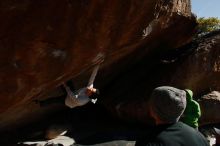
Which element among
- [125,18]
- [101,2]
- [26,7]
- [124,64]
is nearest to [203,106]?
[124,64]

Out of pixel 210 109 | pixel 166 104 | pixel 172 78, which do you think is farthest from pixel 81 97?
pixel 166 104


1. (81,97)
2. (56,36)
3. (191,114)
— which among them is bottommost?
(191,114)

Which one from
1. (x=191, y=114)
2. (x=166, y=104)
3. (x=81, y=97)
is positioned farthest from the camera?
(x=81, y=97)

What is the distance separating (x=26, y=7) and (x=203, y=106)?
6722mm

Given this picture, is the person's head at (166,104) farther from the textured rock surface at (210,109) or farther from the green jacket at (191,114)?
the textured rock surface at (210,109)

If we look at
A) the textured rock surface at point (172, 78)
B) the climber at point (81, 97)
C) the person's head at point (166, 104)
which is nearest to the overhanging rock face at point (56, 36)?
the climber at point (81, 97)

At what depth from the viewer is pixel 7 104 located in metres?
7.65

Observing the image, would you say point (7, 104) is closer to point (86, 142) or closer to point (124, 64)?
point (86, 142)

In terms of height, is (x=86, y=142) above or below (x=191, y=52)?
below

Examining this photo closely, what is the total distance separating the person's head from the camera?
2.96m

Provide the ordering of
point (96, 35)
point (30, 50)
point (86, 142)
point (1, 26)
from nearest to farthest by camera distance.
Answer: point (1, 26)
point (30, 50)
point (96, 35)
point (86, 142)

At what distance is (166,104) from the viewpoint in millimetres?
2953

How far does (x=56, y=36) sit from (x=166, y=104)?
4.72 m

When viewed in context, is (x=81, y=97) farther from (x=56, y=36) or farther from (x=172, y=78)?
(x=172, y=78)
